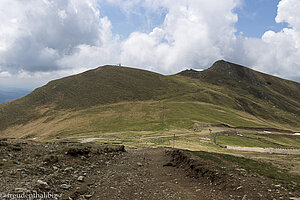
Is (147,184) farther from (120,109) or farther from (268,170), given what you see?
(120,109)

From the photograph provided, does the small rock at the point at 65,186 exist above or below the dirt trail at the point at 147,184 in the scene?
above

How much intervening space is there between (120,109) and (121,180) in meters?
106

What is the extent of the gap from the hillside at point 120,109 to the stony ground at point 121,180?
65608 millimetres

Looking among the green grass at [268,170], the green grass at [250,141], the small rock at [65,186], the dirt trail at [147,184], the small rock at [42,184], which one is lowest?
the green grass at [250,141]

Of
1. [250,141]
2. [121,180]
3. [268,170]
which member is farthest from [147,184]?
[250,141]

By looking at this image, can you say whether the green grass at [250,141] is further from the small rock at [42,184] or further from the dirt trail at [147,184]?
the small rock at [42,184]

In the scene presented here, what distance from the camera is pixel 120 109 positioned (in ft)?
395

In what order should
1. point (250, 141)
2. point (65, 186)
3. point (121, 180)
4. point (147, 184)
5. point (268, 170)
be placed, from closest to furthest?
point (65, 186), point (147, 184), point (121, 180), point (268, 170), point (250, 141)

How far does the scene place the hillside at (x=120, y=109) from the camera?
312ft

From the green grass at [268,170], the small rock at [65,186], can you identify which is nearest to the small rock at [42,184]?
the small rock at [65,186]

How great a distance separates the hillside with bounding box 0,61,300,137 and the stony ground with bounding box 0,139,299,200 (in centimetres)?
6561

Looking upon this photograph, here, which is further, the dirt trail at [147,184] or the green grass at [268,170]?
the green grass at [268,170]

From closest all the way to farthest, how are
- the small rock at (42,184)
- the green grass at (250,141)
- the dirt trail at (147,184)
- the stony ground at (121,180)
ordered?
the small rock at (42,184) → the stony ground at (121,180) → the dirt trail at (147,184) → the green grass at (250,141)

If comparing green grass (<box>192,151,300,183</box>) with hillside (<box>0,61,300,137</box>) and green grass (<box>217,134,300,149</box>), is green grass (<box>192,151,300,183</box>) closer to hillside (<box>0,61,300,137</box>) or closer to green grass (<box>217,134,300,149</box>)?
green grass (<box>217,134,300,149</box>)
